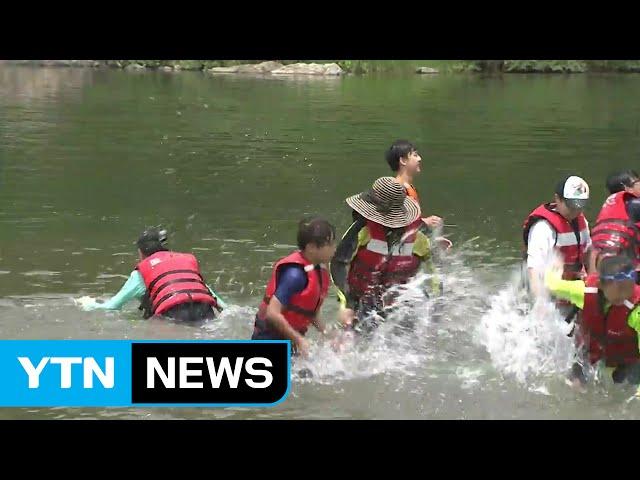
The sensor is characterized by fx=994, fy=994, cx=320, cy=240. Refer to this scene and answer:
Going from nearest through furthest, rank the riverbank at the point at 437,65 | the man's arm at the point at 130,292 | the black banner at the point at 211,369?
the black banner at the point at 211,369, the man's arm at the point at 130,292, the riverbank at the point at 437,65

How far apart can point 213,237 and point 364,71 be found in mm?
45901

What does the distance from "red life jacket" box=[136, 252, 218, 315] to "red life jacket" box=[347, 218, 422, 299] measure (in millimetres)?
1749

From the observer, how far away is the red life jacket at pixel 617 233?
27.0 feet

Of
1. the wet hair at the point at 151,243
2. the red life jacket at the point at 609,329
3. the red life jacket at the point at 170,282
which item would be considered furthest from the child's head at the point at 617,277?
the wet hair at the point at 151,243

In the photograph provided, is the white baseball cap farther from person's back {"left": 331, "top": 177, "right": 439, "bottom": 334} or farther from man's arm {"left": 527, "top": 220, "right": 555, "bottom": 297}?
person's back {"left": 331, "top": 177, "right": 439, "bottom": 334}

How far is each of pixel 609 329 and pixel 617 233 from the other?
1555 millimetres

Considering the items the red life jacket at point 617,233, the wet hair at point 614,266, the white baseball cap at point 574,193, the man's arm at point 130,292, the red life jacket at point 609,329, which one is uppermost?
the white baseball cap at point 574,193

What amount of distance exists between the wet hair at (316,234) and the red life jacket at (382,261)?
0.92m

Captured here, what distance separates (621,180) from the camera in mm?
8844

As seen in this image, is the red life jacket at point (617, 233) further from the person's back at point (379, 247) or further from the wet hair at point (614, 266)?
the person's back at point (379, 247)

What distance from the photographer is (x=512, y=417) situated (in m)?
7.23

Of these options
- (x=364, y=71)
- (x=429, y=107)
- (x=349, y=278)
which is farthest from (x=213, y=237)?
(x=364, y=71)

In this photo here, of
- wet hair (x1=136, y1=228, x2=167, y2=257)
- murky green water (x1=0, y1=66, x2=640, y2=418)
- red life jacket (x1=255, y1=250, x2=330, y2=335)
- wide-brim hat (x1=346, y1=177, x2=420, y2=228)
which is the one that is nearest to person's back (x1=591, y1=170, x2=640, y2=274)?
murky green water (x1=0, y1=66, x2=640, y2=418)

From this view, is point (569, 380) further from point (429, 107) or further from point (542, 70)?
point (542, 70)
